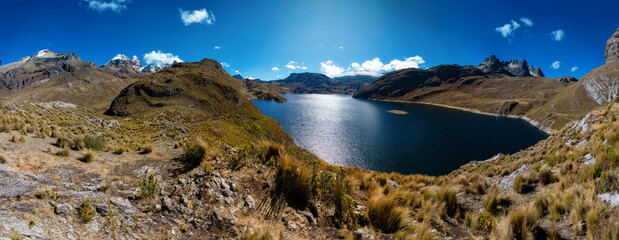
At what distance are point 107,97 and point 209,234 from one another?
762 feet

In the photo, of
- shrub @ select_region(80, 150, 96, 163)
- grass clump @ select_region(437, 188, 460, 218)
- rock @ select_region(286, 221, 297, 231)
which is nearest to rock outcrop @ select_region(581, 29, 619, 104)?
grass clump @ select_region(437, 188, 460, 218)

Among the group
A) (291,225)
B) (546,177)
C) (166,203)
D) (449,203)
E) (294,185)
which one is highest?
(546,177)

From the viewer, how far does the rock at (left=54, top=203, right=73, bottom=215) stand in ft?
13.0

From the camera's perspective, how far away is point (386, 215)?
5887 mm

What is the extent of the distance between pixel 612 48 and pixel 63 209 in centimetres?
24730

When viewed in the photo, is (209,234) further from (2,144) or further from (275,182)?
(2,144)

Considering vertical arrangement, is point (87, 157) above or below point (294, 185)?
above

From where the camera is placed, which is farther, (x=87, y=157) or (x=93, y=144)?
(x=93, y=144)

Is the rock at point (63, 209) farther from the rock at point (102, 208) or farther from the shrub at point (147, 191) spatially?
the shrub at point (147, 191)

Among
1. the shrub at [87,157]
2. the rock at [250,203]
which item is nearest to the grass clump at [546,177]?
the rock at [250,203]

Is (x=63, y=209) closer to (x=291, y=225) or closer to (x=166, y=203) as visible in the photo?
(x=166, y=203)

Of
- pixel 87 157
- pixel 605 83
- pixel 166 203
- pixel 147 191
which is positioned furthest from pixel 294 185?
pixel 605 83

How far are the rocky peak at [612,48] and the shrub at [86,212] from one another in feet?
768

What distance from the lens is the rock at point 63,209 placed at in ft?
13.0
